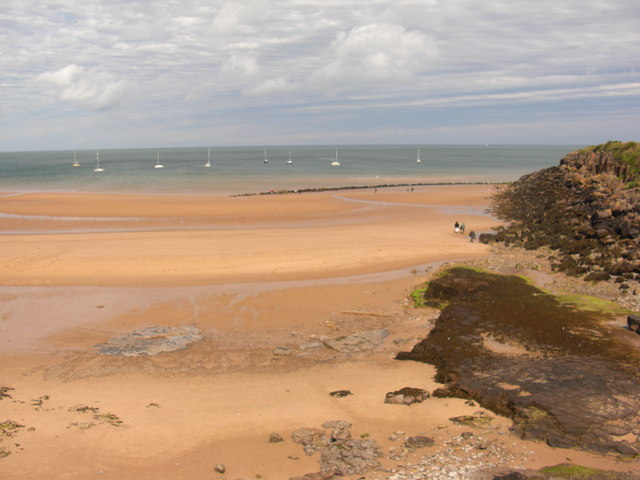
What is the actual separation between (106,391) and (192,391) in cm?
187

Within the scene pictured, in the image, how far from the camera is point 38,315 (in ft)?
55.8

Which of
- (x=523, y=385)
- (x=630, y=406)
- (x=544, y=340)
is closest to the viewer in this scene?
(x=630, y=406)

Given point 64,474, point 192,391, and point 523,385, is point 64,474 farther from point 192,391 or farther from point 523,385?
point 523,385

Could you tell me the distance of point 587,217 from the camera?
3092 centimetres

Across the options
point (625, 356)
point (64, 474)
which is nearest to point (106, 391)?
point (64, 474)

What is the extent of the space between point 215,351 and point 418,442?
6728 millimetres

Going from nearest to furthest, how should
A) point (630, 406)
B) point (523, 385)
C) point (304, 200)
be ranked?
point (630, 406), point (523, 385), point (304, 200)

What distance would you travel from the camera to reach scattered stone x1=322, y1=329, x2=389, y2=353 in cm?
1402

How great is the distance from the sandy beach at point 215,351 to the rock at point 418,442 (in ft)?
0.45

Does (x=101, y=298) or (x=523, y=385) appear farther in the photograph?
(x=101, y=298)

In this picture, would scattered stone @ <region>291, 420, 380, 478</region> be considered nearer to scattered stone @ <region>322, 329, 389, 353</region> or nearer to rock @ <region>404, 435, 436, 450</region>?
rock @ <region>404, 435, 436, 450</region>

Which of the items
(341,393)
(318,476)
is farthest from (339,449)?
(341,393)

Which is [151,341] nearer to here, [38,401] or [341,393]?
[38,401]

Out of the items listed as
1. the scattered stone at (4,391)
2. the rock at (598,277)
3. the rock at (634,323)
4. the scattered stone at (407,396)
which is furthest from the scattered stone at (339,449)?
the rock at (598,277)
